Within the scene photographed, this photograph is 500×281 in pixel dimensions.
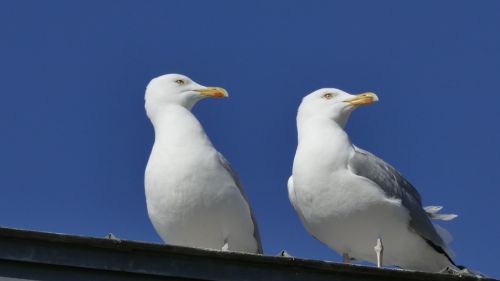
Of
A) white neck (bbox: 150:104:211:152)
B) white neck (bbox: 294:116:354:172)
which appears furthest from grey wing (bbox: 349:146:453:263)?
white neck (bbox: 150:104:211:152)

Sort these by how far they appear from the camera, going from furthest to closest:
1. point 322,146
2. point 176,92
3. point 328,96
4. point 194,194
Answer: point 176,92 < point 328,96 < point 322,146 < point 194,194

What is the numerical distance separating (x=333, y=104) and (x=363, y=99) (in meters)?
0.28

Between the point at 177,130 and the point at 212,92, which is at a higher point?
the point at 212,92

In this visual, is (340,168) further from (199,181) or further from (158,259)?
(158,259)

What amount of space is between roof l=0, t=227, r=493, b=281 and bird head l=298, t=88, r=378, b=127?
11.7 feet

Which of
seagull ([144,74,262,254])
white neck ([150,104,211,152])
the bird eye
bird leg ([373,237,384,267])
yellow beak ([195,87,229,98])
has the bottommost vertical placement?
bird leg ([373,237,384,267])

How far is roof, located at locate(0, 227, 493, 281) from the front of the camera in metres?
6.68

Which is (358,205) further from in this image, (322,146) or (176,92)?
(176,92)

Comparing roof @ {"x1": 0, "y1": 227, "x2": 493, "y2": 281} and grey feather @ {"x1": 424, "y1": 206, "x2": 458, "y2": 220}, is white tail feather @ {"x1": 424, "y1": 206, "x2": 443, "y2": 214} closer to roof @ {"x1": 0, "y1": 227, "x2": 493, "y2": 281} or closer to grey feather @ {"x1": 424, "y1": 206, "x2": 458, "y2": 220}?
grey feather @ {"x1": 424, "y1": 206, "x2": 458, "y2": 220}

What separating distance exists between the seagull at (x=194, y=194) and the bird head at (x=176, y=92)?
1.49 ft

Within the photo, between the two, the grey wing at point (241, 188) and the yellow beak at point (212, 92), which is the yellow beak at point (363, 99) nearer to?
the yellow beak at point (212, 92)

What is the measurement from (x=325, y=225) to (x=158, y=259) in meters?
3.24

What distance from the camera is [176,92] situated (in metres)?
10.9

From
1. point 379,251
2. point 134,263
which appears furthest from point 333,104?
point 134,263
